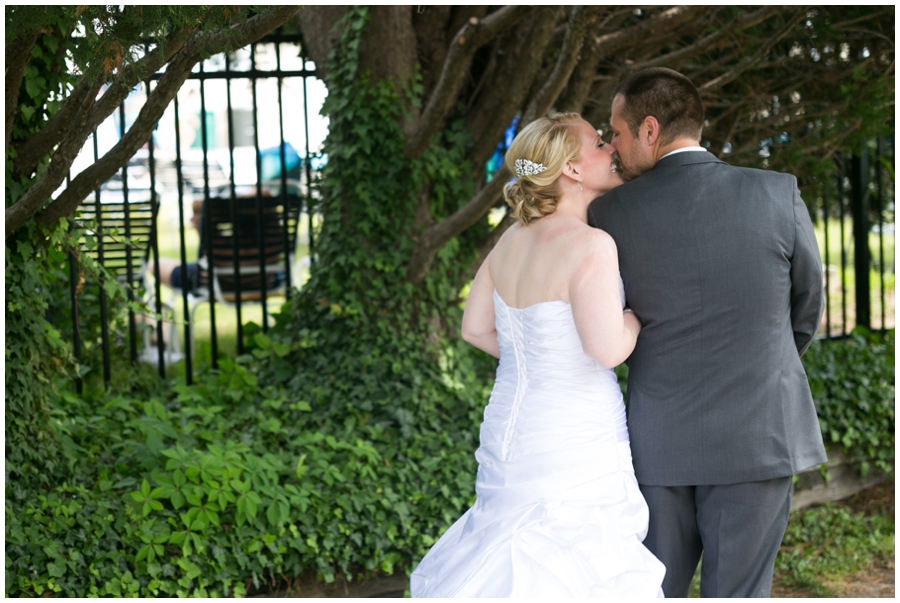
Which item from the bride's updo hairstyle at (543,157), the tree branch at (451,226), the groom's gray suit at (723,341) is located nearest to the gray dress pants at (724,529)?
the groom's gray suit at (723,341)

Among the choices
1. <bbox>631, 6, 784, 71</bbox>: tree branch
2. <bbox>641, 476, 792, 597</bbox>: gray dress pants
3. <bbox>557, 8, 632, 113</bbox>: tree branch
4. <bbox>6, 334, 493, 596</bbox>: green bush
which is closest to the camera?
<bbox>641, 476, 792, 597</bbox>: gray dress pants

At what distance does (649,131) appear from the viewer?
8.25 feet

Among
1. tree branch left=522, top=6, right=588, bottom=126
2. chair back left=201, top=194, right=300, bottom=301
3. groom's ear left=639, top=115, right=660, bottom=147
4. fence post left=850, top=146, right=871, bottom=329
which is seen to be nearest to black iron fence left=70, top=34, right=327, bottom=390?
chair back left=201, top=194, right=300, bottom=301

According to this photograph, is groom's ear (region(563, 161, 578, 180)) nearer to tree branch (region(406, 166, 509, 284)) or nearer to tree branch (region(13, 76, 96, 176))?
tree branch (region(406, 166, 509, 284))

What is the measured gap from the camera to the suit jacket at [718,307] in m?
2.36

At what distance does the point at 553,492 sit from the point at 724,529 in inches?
20.1

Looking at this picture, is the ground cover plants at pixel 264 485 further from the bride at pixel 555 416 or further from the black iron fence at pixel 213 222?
the bride at pixel 555 416

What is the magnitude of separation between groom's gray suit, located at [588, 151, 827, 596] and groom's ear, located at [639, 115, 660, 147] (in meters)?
0.08

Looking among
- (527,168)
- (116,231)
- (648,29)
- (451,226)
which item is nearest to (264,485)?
(116,231)

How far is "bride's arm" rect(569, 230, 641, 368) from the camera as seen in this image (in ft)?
7.61

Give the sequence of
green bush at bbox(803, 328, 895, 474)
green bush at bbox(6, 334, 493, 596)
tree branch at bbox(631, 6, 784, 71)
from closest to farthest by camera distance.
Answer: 1. green bush at bbox(6, 334, 493, 596)
2. tree branch at bbox(631, 6, 784, 71)
3. green bush at bbox(803, 328, 895, 474)

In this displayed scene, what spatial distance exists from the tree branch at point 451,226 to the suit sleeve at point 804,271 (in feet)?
5.42

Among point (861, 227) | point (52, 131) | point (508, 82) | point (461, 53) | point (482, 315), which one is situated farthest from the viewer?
point (861, 227)

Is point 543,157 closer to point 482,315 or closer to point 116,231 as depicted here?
point 482,315
